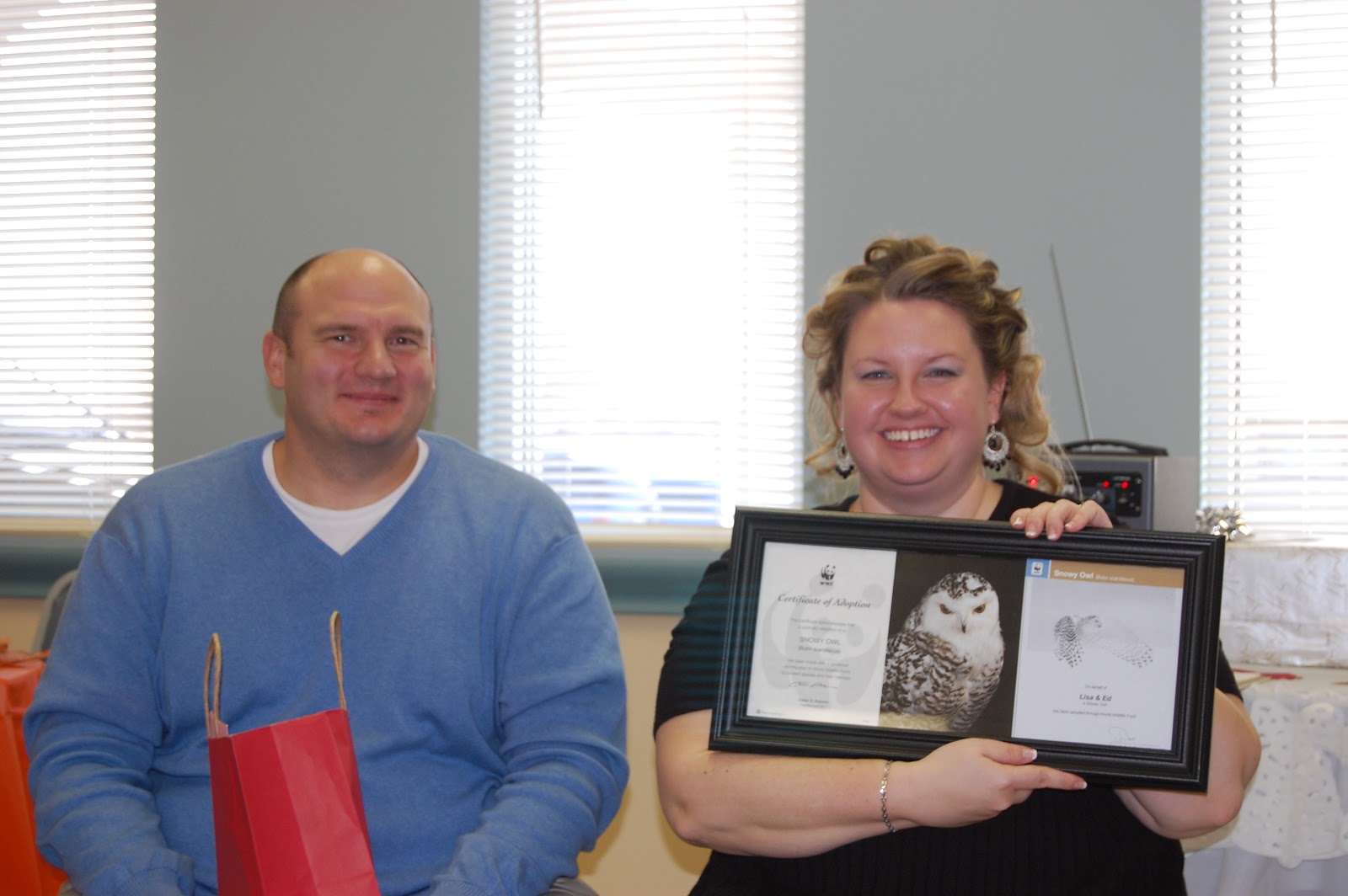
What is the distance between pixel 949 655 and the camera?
1341mm

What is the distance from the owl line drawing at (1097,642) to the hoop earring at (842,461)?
0.46 meters

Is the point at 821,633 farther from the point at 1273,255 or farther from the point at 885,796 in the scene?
the point at 1273,255

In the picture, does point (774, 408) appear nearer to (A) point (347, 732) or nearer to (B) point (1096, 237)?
(B) point (1096, 237)

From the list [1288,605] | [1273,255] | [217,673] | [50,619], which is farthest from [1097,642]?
[1273,255]

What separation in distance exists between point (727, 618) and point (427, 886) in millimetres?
699

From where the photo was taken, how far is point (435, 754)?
1.80 meters

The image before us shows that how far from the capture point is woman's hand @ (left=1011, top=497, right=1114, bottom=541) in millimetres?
1343

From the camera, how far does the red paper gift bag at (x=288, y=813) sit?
1394mm

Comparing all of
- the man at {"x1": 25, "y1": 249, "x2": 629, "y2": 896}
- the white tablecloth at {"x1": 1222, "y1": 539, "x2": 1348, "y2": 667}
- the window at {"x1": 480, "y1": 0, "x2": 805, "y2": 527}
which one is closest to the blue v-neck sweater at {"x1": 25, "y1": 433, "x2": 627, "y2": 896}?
the man at {"x1": 25, "y1": 249, "x2": 629, "y2": 896}

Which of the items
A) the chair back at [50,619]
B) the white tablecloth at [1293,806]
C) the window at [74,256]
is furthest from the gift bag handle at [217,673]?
the window at [74,256]

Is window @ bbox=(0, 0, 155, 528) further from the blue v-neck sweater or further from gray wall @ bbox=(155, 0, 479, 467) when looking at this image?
the blue v-neck sweater

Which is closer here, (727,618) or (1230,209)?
(727,618)

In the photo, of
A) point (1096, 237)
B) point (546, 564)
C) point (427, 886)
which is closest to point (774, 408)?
point (1096, 237)

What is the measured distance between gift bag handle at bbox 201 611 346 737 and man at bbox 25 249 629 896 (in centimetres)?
3
